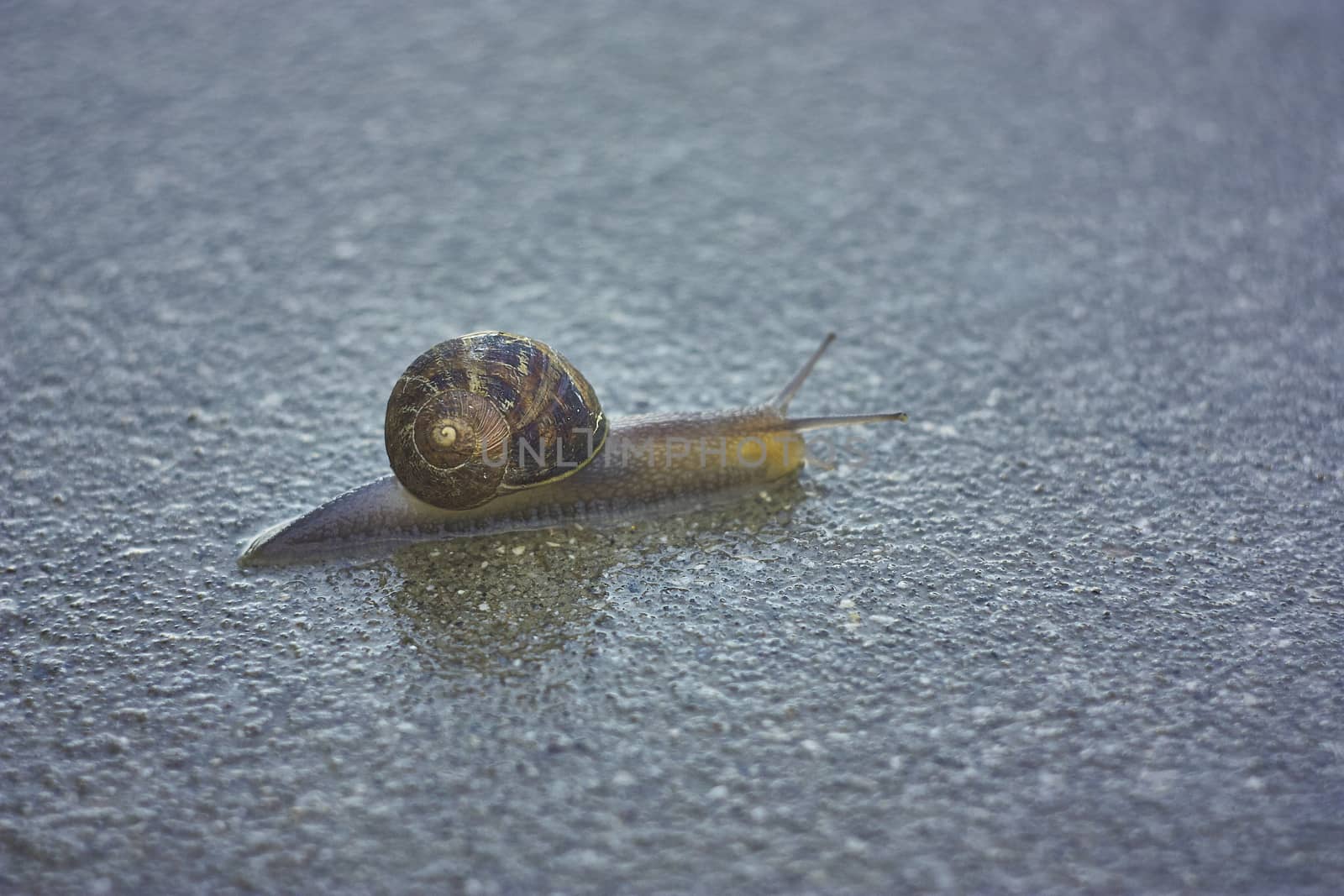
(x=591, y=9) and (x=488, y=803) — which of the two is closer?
(x=488, y=803)

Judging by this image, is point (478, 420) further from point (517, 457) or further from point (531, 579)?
point (531, 579)

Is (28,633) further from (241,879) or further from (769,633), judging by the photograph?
(769,633)

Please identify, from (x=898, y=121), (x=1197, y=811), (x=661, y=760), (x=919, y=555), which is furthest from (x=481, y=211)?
(x=1197, y=811)

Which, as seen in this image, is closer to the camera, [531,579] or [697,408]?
[531,579]

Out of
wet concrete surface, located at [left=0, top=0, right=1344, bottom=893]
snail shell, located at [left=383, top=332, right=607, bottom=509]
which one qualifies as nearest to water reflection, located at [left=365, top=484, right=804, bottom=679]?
wet concrete surface, located at [left=0, top=0, right=1344, bottom=893]

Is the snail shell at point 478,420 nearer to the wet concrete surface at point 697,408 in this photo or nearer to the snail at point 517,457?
the snail at point 517,457

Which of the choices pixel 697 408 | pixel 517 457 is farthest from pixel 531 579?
pixel 697 408
